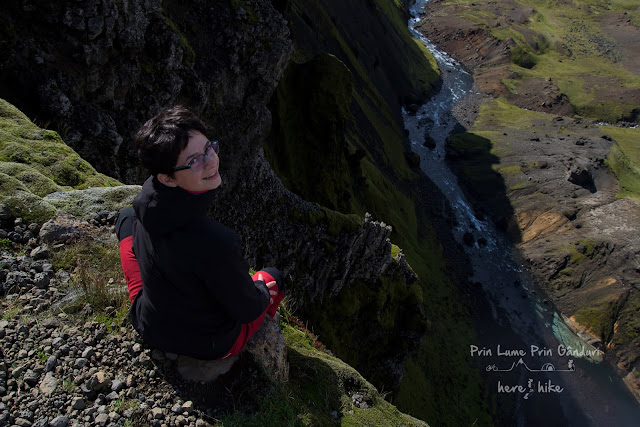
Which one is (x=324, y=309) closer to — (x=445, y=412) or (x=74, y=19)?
(x=74, y=19)

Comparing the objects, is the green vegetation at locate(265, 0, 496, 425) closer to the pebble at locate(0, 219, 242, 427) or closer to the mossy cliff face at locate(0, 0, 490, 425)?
the mossy cliff face at locate(0, 0, 490, 425)

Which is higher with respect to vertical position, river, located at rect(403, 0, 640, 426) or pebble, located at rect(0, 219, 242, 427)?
pebble, located at rect(0, 219, 242, 427)

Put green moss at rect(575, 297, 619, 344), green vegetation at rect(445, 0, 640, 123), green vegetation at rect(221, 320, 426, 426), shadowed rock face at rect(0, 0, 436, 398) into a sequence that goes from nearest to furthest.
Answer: green vegetation at rect(221, 320, 426, 426)
shadowed rock face at rect(0, 0, 436, 398)
green moss at rect(575, 297, 619, 344)
green vegetation at rect(445, 0, 640, 123)

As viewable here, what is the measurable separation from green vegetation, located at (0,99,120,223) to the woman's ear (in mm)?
5045

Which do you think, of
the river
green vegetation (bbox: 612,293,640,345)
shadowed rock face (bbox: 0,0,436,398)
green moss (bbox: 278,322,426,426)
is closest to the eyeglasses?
green moss (bbox: 278,322,426,426)

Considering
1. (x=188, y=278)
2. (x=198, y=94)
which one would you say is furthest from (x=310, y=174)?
(x=188, y=278)

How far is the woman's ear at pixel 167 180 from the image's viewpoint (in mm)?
A: 5488

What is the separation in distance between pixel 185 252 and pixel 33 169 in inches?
312

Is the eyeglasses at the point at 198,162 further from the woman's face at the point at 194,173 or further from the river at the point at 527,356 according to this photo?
the river at the point at 527,356

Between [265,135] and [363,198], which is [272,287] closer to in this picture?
[265,135]

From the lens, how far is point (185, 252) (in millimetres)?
5500

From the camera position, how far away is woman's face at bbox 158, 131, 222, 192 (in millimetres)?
5398

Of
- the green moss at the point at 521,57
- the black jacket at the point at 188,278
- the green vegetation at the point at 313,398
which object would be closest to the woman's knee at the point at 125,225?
the black jacket at the point at 188,278

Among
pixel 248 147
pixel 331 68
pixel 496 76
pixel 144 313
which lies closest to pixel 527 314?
pixel 331 68
